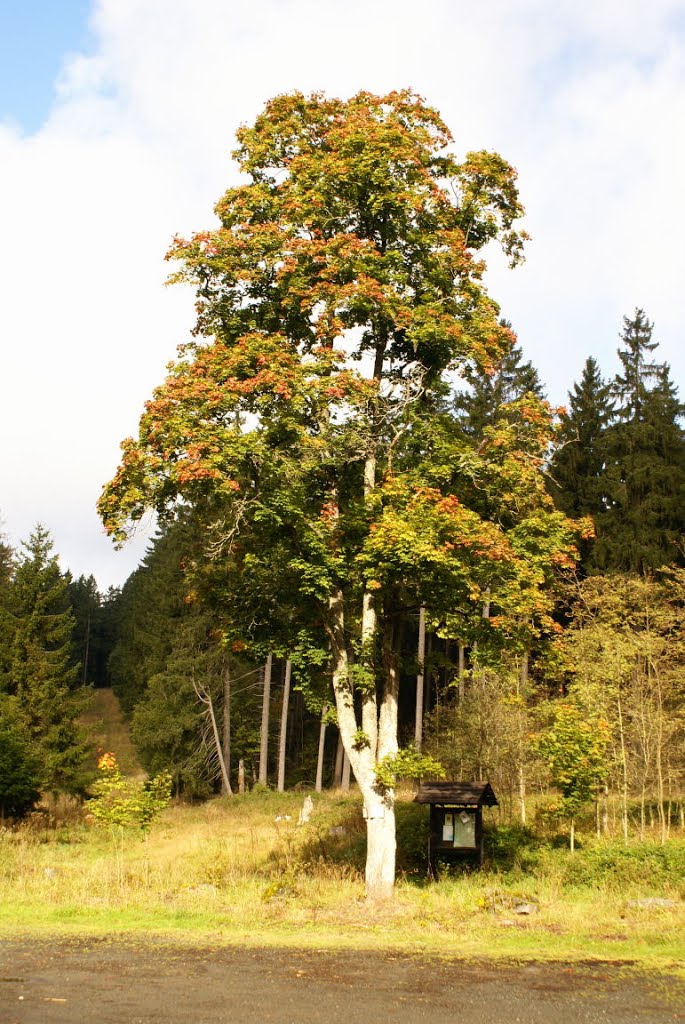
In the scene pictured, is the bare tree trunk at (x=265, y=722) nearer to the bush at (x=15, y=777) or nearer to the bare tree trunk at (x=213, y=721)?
the bare tree trunk at (x=213, y=721)

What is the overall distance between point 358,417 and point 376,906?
9.09m

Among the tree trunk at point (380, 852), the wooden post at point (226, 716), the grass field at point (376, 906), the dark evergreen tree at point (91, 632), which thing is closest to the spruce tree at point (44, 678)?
the wooden post at point (226, 716)

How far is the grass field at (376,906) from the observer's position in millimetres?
13086

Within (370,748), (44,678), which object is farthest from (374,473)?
(44,678)

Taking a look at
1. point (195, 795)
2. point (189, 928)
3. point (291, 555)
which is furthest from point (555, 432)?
point (195, 795)

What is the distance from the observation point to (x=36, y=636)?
117 feet

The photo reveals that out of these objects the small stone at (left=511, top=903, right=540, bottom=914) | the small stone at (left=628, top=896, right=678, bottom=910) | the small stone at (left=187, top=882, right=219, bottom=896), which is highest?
the small stone at (left=628, top=896, right=678, bottom=910)

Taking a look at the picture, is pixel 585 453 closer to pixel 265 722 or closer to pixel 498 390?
pixel 498 390

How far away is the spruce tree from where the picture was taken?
34312mm

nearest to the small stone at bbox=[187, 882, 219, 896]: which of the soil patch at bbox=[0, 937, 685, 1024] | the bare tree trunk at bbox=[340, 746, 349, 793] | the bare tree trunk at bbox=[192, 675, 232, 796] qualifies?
the soil patch at bbox=[0, 937, 685, 1024]

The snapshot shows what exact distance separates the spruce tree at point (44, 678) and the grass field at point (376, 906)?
10386 mm

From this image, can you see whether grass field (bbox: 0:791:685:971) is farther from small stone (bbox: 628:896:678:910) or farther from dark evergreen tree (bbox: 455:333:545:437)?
dark evergreen tree (bbox: 455:333:545:437)

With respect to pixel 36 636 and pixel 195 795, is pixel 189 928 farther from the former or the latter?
pixel 195 795

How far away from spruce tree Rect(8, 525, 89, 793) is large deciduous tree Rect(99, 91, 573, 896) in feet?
62.7
